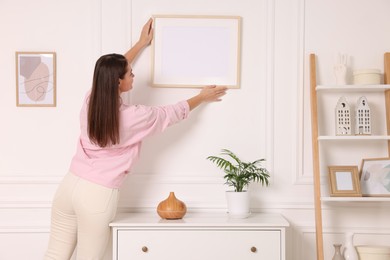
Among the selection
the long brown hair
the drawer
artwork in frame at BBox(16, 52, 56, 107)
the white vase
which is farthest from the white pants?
the white vase

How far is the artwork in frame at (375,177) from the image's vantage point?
296cm

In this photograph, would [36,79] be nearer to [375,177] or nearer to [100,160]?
[100,160]

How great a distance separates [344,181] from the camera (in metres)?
2.98

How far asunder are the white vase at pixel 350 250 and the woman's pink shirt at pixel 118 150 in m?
1.29

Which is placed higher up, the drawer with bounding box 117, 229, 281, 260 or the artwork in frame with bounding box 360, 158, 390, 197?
the artwork in frame with bounding box 360, 158, 390, 197

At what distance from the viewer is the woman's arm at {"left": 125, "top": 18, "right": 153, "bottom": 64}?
3.08 metres

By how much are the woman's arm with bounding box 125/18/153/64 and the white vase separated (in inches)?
66.4

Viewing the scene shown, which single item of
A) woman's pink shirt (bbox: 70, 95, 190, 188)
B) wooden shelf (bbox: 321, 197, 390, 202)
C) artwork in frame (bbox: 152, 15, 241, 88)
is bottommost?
wooden shelf (bbox: 321, 197, 390, 202)

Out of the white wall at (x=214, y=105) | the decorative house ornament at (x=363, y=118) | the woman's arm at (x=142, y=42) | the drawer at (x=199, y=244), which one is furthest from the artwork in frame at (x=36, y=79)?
the decorative house ornament at (x=363, y=118)

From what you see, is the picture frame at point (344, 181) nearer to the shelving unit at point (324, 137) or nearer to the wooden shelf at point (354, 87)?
the shelving unit at point (324, 137)

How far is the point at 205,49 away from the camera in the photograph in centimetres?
315

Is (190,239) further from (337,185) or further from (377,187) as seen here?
(377,187)

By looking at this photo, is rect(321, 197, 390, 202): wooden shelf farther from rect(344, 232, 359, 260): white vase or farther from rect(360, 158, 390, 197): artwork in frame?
rect(344, 232, 359, 260): white vase

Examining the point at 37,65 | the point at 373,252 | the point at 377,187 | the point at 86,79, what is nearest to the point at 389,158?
the point at 377,187
